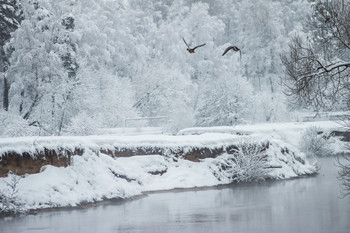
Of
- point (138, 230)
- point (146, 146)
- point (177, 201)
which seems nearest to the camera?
point (138, 230)

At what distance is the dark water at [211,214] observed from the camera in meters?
12.8

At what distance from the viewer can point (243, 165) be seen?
22.3 m

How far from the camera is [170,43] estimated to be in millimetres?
48938

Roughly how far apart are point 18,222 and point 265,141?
43.3 feet

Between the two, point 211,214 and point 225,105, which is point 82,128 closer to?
point 211,214

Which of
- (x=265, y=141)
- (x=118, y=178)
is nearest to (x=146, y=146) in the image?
(x=118, y=178)

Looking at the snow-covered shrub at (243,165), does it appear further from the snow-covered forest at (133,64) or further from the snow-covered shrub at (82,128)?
the snow-covered forest at (133,64)

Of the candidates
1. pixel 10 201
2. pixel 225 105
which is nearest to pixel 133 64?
pixel 225 105

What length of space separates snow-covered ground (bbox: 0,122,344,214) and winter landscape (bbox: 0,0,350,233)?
48mm

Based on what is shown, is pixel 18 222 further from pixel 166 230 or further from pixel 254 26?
pixel 254 26

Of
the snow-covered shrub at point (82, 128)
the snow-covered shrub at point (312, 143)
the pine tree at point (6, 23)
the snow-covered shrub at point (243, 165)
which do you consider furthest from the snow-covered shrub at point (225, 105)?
the snow-covered shrub at point (243, 165)

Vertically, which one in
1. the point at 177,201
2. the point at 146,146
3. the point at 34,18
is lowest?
the point at 177,201

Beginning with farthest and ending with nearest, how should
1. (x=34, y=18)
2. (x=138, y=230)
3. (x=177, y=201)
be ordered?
(x=34, y=18)
(x=177, y=201)
(x=138, y=230)

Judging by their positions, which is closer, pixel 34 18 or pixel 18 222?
pixel 18 222
